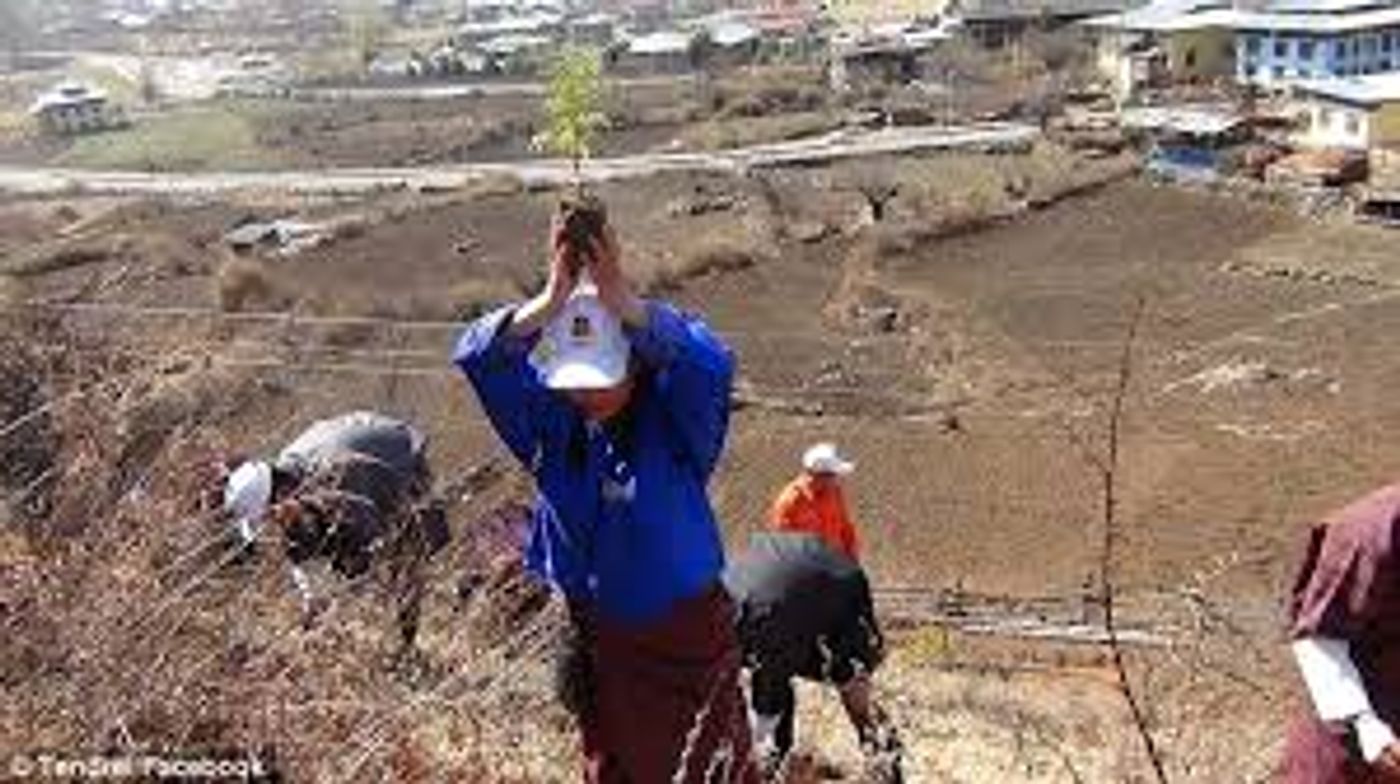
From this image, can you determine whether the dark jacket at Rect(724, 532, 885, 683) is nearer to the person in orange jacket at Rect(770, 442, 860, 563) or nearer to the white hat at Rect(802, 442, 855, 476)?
the person in orange jacket at Rect(770, 442, 860, 563)

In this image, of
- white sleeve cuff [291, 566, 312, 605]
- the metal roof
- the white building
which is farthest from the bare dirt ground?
the metal roof

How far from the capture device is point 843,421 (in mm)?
20328

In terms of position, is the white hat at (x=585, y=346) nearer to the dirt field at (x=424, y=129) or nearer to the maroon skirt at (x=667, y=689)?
the maroon skirt at (x=667, y=689)

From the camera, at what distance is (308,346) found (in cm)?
2484

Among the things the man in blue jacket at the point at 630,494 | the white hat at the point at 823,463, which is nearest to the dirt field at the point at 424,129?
the white hat at the point at 823,463

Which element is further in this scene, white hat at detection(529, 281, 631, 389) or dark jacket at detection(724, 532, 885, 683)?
dark jacket at detection(724, 532, 885, 683)

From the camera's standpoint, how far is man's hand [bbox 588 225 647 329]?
10.0ft

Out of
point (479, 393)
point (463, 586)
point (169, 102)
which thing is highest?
point (479, 393)

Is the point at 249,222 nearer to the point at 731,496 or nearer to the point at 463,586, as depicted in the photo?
the point at 731,496

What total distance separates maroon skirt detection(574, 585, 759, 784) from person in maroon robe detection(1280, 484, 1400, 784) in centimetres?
87

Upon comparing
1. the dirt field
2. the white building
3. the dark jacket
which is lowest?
the dirt field

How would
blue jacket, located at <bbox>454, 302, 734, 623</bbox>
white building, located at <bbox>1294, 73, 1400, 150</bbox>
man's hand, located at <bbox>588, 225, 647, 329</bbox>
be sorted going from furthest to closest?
white building, located at <bbox>1294, 73, 1400, 150</bbox>, blue jacket, located at <bbox>454, 302, 734, 623</bbox>, man's hand, located at <bbox>588, 225, 647, 329</bbox>

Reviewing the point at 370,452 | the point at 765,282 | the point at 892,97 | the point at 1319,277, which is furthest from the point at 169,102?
the point at 370,452

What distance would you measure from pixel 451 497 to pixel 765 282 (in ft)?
74.5
